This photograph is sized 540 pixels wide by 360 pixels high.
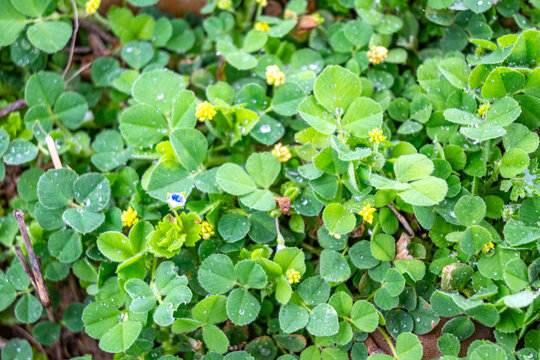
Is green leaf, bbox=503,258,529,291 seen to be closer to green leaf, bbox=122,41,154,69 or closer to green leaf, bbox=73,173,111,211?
green leaf, bbox=73,173,111,211

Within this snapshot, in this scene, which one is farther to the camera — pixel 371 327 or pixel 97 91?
pixel 97 91

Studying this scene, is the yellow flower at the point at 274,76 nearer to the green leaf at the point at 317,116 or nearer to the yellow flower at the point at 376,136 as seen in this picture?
the green leaf at the point at 317,116

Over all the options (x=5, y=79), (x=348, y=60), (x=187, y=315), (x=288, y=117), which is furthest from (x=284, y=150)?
(x=5, y=79)

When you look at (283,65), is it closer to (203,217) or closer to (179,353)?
(203,217)

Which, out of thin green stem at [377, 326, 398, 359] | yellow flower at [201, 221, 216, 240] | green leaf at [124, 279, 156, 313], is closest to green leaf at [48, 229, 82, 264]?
green leaf at [124, 279, 156, 313]

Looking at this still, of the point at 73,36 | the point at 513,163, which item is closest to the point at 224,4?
the point at 73,36

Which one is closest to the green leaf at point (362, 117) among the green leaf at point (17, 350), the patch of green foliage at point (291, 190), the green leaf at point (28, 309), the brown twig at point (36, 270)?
the patch of green foliage at point (291, 190)
